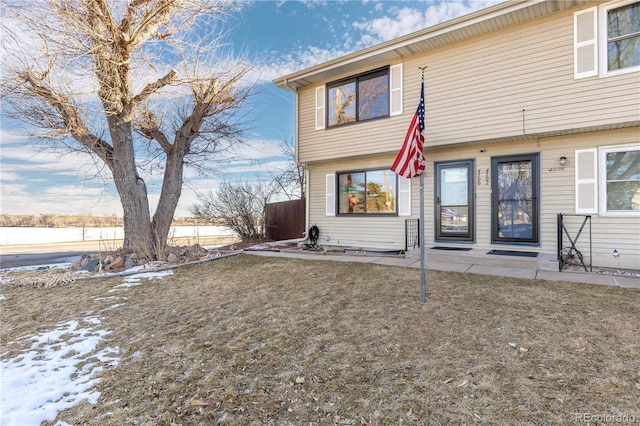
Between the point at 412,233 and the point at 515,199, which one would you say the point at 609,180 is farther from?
the point at 412,233

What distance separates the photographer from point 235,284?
4.84m

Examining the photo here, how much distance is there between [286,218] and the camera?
1212 centimetres

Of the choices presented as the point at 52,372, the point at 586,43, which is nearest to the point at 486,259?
the point at 586,43

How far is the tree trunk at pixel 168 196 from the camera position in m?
7.33

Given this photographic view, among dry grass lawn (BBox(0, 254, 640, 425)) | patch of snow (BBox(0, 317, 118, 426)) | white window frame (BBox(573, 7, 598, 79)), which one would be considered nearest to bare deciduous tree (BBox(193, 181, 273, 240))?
dry grass lawn (BBox(0, 254, 640, 425))

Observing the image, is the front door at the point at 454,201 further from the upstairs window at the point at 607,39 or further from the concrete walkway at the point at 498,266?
the upstairs window at the point at 607,39

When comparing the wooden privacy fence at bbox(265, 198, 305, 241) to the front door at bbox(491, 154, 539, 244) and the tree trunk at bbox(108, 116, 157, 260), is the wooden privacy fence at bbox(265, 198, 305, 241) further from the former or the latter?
the front door at bbox(491, 154, 539, 244)

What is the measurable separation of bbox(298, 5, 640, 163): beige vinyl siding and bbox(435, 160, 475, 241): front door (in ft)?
2.39

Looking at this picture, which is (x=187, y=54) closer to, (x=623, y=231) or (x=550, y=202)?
(x=550, y=202)

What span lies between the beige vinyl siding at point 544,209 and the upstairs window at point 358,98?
120cm

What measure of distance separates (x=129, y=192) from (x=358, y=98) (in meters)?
6.21

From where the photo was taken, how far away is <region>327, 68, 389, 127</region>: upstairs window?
25.9ft

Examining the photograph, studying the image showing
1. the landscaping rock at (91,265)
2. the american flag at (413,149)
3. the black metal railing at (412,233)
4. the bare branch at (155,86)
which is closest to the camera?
the american flag at (413,149)

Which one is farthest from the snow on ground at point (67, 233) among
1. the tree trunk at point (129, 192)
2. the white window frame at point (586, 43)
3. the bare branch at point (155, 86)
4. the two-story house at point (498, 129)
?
the white window frame at point (586, 43)
